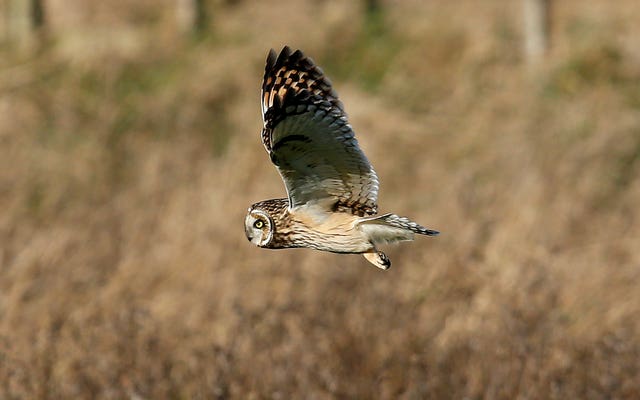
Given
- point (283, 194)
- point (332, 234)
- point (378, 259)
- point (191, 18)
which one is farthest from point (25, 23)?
point (378, 259)

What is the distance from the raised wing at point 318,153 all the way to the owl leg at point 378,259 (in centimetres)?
22

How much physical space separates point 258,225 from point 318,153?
22cm

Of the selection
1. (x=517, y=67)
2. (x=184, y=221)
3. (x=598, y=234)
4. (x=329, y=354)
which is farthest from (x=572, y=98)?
(x=329, y=354)

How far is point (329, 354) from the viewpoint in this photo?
19.9ft

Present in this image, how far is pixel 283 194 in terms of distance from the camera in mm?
8438

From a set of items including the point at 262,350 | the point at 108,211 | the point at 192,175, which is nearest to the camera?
the point at 262,350

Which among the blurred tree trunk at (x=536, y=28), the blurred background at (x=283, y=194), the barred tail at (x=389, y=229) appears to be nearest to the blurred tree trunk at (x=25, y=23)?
the blurred background at (x=283, y=194)

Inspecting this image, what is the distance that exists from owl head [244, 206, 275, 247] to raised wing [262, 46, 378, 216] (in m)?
0.08

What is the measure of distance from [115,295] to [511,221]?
3.08m

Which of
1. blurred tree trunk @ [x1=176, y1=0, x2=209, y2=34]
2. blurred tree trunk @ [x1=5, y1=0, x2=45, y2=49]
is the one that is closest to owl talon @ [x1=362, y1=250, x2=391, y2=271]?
blurred tree trunk @ [x1=5, y1=0, x2=45, y2=49]

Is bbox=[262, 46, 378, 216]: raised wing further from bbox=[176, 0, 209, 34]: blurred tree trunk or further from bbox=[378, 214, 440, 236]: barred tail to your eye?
bbox=[176, 0, 209, 34]: blurred tree trunk

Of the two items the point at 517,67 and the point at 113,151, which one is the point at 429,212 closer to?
the point at 113,151

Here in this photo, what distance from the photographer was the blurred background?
5.91 metres

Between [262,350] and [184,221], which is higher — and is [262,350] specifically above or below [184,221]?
below
